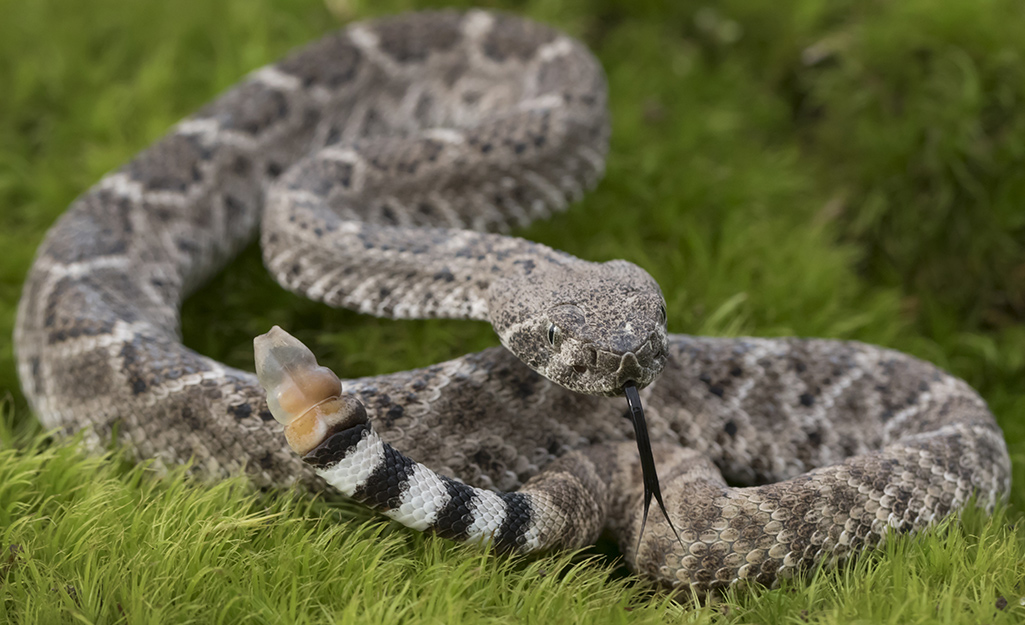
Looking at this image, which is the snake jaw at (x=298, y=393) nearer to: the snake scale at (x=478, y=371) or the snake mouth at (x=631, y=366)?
the snake scale at (x=478, y=371)

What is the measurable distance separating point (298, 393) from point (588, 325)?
128 cm

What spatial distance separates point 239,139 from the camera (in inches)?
256

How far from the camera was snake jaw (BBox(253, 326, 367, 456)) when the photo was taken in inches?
139

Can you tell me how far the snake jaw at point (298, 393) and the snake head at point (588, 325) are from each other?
0.99 m

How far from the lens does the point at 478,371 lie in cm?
456

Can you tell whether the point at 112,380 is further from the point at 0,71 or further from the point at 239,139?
the point at 0,71

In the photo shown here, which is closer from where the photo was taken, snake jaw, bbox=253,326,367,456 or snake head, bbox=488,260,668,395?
snake jaw, bbox=253,326,367,456

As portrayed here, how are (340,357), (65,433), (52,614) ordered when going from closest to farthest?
(52,614) < (65,433) < (340,357)

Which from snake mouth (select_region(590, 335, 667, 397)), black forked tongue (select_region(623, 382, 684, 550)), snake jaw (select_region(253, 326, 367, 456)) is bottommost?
black forked tongue (select_region(623, 382, 684, 550))

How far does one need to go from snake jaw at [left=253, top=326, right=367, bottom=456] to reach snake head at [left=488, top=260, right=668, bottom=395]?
0.99 metres

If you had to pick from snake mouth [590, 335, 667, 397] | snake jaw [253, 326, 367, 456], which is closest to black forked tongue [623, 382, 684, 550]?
snake mouth [590, 335, 667, 397]

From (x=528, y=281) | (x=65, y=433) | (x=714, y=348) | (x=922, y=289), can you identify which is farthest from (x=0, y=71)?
(x=922, y=289)

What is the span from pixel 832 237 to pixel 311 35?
4704 mm

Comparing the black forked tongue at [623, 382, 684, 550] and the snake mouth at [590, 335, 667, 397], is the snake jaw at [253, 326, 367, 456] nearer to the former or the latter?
the snake mouth at [590, 335, 667, 397]
